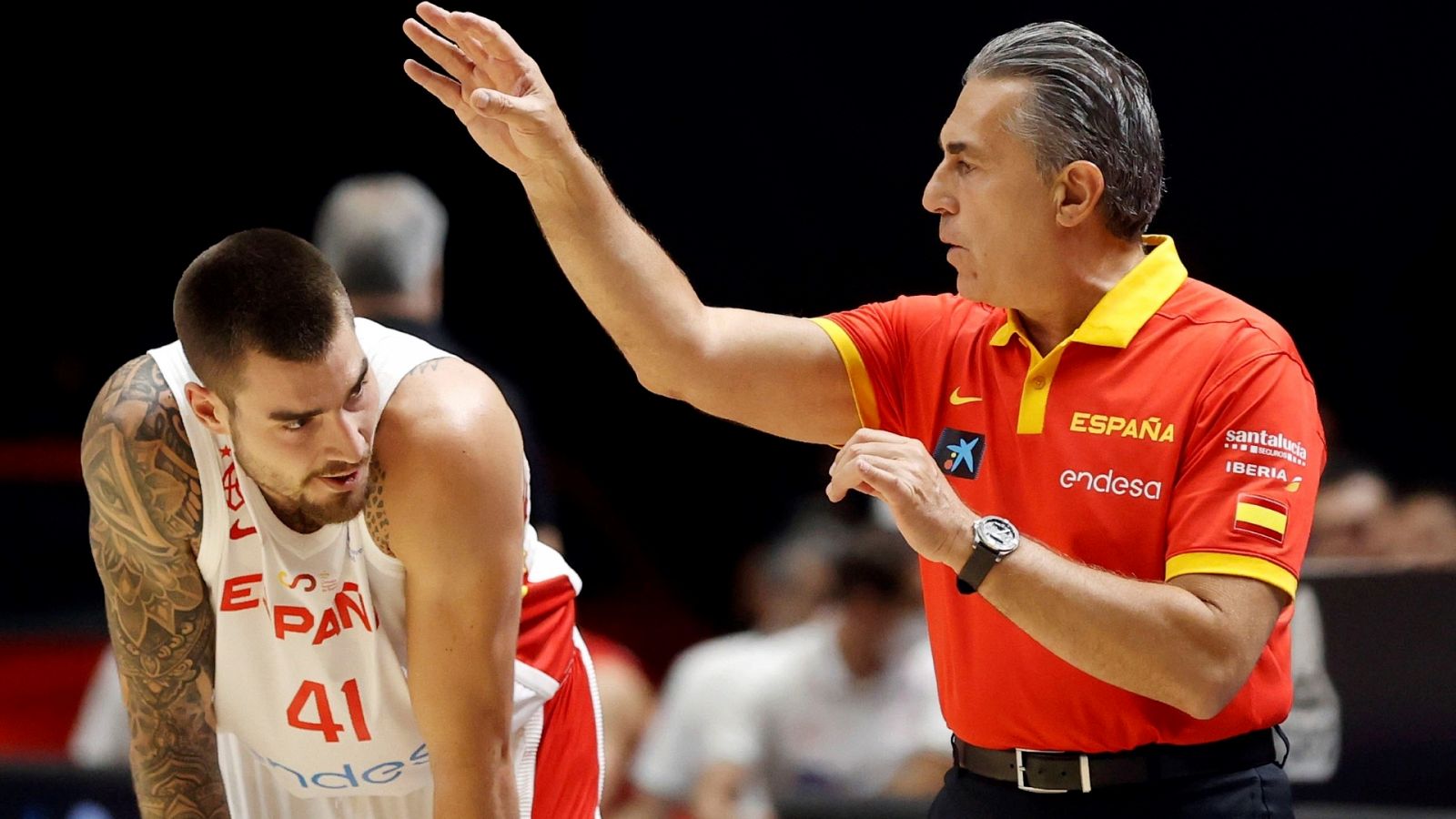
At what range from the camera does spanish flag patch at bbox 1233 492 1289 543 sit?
2727 mm

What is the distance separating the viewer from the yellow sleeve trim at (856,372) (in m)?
3.15

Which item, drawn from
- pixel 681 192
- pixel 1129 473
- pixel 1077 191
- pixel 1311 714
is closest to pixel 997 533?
pixel 1129 473

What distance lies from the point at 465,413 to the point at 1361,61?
17.3 ft

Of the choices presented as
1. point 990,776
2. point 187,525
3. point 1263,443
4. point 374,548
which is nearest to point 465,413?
point 374,548

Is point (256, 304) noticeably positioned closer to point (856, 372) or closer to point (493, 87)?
point (493, 87)

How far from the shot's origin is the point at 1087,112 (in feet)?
9.66

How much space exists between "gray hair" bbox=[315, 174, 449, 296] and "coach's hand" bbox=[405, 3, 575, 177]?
1428 millimetres

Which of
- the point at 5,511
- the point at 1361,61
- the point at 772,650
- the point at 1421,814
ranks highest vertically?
the point at 1361,61

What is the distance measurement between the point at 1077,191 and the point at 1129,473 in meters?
0.48

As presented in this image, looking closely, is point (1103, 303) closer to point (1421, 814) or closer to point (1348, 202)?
point (1421, 814)

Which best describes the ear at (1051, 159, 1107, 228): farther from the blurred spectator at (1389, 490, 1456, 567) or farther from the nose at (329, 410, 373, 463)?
the blurred spectator at (1389, 490, 1456, 567)

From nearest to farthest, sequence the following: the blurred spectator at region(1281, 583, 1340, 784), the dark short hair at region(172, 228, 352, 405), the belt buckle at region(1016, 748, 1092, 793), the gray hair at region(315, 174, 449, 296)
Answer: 1. the dark short hair at region(172, 228, 352, 405)
2. the belt buckle at region(1016, 748, 1092, 793)
3. the gray hair at region(315, 174, 449, 296)
4. the blurred spectator at region(1281, 583, 1340, 784)

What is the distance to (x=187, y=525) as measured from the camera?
2.93 meters

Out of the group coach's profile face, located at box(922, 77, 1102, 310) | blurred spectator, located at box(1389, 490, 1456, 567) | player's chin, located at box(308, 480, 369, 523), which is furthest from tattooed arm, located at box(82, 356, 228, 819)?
blurred spectator, located at box(1389, 490, 1456, 567)
